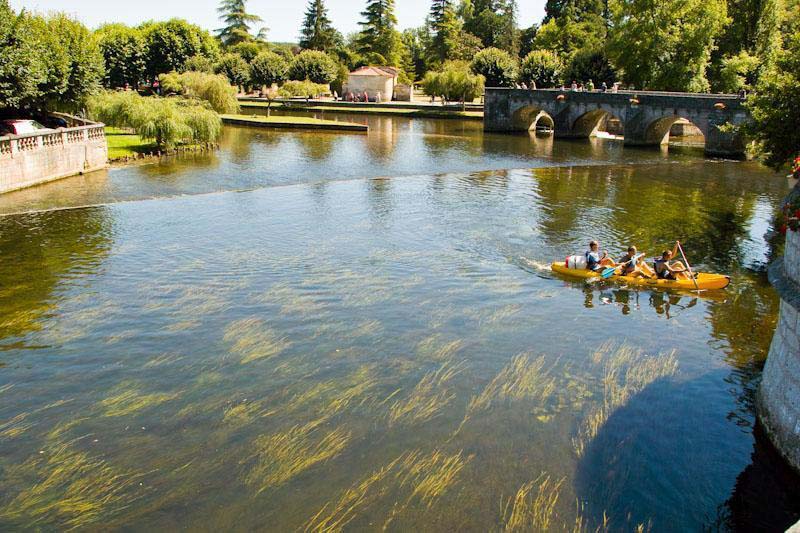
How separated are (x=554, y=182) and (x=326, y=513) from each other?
32382 millimetres

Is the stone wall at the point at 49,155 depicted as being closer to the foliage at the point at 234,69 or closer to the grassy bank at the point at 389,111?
the grassy bank at the point at 389,111

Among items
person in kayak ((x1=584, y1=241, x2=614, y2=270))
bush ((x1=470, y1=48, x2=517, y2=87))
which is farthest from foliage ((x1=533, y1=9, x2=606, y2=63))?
person in kayak ((x1=584, y1=241, x2=614, y2=270))

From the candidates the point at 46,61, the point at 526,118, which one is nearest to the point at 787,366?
the point at 46,61

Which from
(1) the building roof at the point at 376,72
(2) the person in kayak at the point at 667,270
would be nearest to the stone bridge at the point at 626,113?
(2) the person in kayak at the point at 667,270

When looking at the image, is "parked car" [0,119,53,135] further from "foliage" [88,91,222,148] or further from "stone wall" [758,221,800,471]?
"stone wall" [758,221,800,471]

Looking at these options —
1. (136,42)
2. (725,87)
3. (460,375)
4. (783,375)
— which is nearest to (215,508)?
(460,375)

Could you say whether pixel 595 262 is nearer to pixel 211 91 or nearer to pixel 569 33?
pixel 211 91

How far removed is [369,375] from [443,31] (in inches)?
4131

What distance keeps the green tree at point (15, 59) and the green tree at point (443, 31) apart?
81.4m

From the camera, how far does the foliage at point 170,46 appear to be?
85.6 m

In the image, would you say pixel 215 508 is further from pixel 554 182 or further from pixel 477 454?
pixel 554 182

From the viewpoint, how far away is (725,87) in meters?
60.0

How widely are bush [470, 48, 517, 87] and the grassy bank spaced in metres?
4.73

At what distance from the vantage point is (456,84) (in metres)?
83.7
